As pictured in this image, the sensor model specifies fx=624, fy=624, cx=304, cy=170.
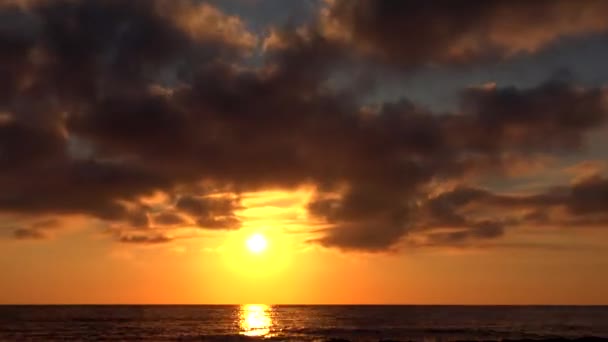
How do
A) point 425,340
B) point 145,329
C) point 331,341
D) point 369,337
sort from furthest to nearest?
point 145,329 → point 369,337 → point 425,340 → point 331,341

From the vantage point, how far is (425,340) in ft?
239

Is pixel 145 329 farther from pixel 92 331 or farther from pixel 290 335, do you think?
pixel 290 335

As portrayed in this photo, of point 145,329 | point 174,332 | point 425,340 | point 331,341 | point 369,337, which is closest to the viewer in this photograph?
point 331,341

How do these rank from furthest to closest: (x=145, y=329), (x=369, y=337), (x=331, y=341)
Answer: (x=145, y=329) → (x=369, y=337) → (x=331, y=341)

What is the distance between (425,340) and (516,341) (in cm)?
1012

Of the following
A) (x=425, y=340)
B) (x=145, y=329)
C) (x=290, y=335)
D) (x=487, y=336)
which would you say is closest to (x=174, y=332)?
(x=145, y=329)

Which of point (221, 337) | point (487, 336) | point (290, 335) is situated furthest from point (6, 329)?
point (487, 336)

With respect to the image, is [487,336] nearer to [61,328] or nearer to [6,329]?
[61,328]

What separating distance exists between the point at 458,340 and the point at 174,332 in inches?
1539

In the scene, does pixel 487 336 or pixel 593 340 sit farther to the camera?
pixel 487 336

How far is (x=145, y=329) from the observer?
304 feet

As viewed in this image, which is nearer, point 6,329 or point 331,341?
point 331,341

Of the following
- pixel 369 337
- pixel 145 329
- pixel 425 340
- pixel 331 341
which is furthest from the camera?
pixel 145 329

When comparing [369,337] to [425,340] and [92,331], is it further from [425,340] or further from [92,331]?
[92,331]
